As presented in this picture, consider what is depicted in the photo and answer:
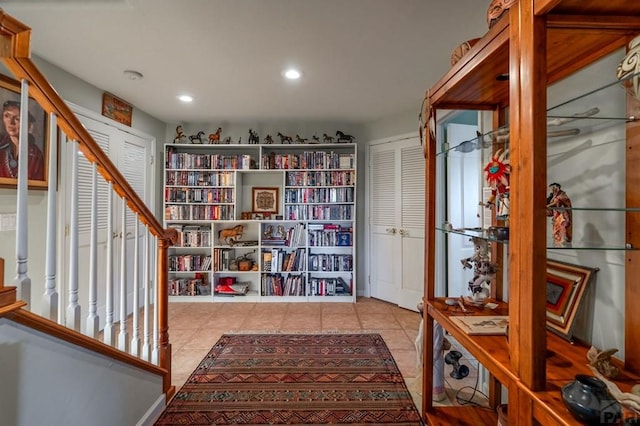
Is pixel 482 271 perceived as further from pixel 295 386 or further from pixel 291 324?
pixel 291 324

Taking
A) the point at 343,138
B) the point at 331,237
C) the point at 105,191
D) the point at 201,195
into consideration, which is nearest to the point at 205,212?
the point at 201,195

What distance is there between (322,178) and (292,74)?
1539mm

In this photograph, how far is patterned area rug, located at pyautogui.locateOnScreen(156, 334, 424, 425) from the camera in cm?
168

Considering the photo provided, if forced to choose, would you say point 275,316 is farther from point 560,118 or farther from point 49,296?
point 560,118

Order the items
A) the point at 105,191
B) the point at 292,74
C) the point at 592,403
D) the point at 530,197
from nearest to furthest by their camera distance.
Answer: the point at 592,403, the point at 530,197, the point at 292,74, the point at 105,191

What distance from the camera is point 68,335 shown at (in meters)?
1.03

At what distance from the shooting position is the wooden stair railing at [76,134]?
827mm

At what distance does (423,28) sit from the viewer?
6.15 ft

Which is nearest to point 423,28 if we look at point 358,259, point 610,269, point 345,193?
point 610,269

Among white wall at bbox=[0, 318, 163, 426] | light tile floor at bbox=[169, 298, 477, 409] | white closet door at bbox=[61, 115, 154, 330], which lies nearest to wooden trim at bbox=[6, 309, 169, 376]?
white wall at bbox=[0, 318, 163, 426]

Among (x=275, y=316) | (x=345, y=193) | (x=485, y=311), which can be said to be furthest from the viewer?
(x=345, y=193)

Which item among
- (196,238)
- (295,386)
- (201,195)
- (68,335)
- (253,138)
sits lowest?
(295,386)

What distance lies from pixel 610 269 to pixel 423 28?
170 cm

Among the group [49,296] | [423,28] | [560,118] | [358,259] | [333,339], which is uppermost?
[423,28]
